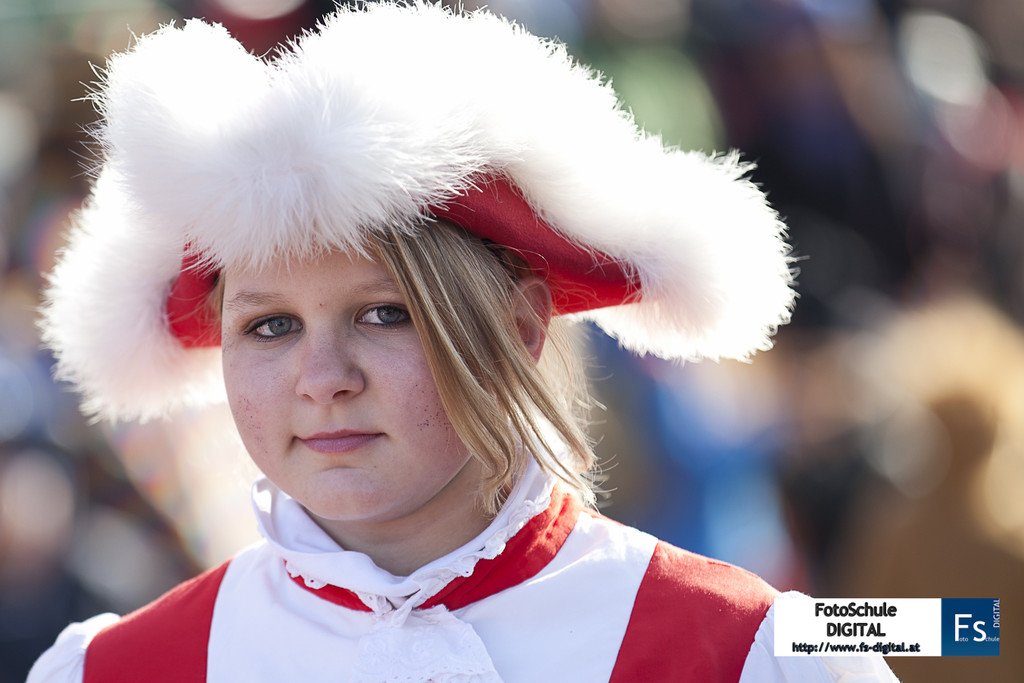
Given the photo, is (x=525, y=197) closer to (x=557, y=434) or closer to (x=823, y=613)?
(x=557, y=434)

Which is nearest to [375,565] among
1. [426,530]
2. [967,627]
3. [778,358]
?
[426,530]

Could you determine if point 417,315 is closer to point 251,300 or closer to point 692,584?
point 251,300

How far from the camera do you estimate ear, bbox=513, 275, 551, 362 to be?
1412mm

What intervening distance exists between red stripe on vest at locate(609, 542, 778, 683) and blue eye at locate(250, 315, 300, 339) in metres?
0.61

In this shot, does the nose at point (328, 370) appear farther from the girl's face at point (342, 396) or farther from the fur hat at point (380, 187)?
the fur hat at point (380, 187)

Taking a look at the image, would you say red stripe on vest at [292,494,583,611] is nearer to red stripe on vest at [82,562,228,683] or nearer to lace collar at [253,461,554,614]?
lace collar at [253,461,554,614]

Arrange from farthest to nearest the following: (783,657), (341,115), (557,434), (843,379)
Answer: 1. (843,379)
2. (557,434)
3. (783,657)
4. (341,115)

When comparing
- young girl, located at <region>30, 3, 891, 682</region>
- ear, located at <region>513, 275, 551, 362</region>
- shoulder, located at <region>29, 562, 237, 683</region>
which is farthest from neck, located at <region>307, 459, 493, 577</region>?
shoulder, located at <region>29, 562, 237, 683</region>

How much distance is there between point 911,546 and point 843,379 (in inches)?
35.0

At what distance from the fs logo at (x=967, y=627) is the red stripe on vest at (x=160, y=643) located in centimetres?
118

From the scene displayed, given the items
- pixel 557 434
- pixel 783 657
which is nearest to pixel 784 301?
pixel 557 434

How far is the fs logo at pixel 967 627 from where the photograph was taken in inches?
65.6

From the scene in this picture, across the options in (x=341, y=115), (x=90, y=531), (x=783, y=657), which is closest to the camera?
(x=341, y=115)

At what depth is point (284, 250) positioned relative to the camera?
4.02 ft
